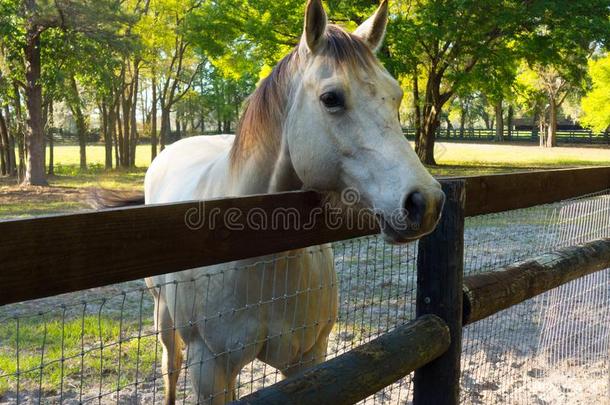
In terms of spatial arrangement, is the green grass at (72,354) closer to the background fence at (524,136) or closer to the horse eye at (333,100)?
the horse eye at (333,100)

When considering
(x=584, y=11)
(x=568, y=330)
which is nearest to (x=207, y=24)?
(x=584, y=11)

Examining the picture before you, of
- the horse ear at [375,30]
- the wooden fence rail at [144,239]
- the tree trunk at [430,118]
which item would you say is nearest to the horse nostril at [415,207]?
the wooden fence rail at [144,239]

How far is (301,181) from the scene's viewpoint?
2.16 metres

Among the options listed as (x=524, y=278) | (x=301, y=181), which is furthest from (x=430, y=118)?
(x=301, y=181)

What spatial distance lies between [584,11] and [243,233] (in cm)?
1723

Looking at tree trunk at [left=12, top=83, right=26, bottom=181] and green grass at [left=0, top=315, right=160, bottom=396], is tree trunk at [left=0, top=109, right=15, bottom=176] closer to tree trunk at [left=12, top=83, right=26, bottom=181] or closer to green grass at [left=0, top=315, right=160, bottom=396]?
tree trunk at [left=12, top=83, right=26, bottom=181]

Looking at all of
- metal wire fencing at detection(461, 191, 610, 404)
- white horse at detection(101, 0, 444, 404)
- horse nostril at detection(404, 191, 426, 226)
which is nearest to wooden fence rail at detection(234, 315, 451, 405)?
white horse at detection(101, 0, 444, 404)

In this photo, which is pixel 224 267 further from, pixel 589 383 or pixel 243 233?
pixel 589 383

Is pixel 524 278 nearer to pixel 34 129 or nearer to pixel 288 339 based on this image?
Answer: pixel 288 339

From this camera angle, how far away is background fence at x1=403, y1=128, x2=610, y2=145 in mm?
47388

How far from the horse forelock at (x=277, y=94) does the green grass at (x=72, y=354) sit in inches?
71.3

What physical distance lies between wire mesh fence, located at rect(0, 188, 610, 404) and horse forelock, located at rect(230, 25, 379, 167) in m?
0.51

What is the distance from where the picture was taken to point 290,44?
18.4 m

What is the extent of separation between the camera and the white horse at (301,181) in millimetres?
1758
